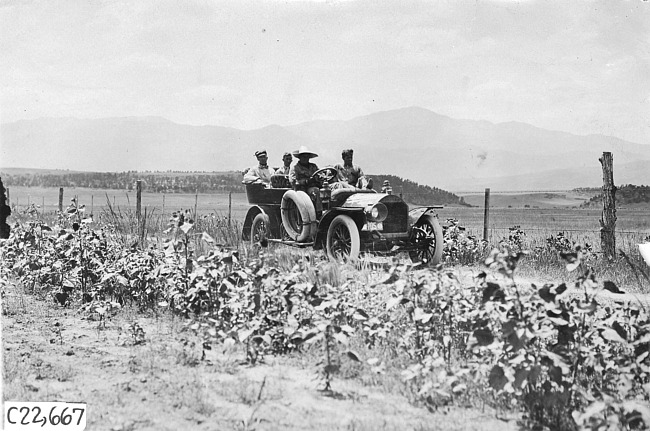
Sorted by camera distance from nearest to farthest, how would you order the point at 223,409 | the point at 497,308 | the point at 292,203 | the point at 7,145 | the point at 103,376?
1. the point at 223,409
2. the point at 497,308
3. the point at 103,376
4. the point at 7,145
5. the point at 292,203

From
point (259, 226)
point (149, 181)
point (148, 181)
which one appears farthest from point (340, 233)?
point (148, 181)

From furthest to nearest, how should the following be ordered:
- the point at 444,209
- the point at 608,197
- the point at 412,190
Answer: the point at 444,209
the point at 412,190
the point at 608,197

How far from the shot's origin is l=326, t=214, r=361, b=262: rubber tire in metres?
8.01

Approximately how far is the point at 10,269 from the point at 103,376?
4152 millimetres

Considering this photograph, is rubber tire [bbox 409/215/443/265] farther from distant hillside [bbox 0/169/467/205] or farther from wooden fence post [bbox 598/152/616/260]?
distant hillside [bbox 0/169/467/205]

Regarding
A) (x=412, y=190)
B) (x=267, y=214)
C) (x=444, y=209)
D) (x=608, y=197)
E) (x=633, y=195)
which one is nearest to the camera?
(x=608, y=197)

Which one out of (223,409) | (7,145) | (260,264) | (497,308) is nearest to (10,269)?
(7,145)

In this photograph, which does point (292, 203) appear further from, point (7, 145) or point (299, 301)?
point (299, 301)

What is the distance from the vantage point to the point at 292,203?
9.35 meters

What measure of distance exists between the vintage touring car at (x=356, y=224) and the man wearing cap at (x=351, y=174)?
18 cm

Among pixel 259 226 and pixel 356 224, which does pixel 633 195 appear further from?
pixel 259 226

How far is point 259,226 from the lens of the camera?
10055 mm

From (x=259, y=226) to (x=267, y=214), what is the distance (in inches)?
10.3

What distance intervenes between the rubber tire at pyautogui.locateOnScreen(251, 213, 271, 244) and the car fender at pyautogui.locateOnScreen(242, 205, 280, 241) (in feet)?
0.18
